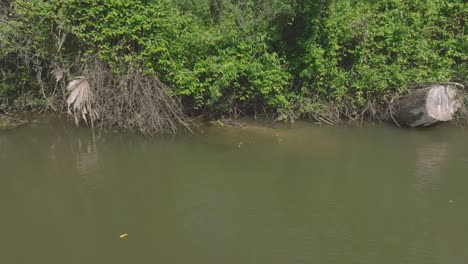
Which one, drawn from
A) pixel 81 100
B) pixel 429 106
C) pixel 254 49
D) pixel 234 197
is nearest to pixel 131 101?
pixel 81 100

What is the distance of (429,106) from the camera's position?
324 inches

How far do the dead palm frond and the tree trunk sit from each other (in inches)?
211

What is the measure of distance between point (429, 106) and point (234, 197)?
4314 mm

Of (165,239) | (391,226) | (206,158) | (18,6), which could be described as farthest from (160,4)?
(391,226)

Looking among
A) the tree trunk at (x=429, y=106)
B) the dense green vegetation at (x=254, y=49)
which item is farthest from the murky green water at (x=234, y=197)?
the dense green vegetation at (x=254, y=49)

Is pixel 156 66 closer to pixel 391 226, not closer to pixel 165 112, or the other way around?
pixel 165 112

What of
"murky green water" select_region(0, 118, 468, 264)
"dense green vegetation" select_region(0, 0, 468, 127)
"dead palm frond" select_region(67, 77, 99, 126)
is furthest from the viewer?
"dense green vegetation" select_region(0, 0, 468, 127)

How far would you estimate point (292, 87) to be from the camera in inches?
355

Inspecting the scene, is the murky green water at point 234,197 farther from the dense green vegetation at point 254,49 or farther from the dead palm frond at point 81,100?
the dense green vegetation at point 254,49

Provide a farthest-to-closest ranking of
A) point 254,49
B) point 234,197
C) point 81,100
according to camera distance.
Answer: point 254,49, point 81,100, point 234,197

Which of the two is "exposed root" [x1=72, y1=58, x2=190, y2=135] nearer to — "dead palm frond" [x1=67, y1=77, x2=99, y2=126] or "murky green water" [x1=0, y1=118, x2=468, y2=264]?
"dead palm frond" [x1=67, y1=77, x2=99, y2=126]

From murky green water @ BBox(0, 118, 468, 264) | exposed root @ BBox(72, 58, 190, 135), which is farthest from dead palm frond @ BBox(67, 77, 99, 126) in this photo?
murky green water @ BBox(0, 118, 468, 264)

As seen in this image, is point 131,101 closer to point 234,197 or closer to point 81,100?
point 81,100

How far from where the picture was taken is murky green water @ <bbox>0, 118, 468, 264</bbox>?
4668mm
